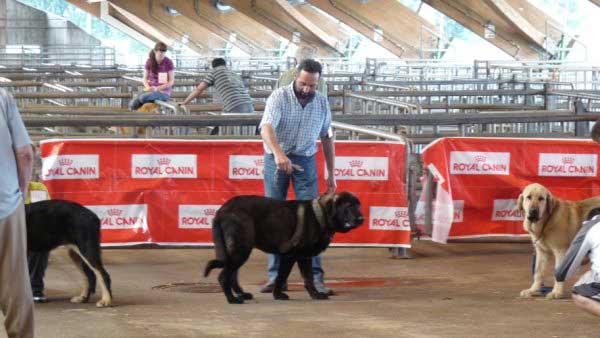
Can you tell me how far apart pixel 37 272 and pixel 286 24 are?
3972cm

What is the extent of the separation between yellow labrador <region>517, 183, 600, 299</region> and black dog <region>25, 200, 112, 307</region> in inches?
111

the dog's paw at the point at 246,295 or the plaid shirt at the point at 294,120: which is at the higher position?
the plaid shirt at the point at 294,120

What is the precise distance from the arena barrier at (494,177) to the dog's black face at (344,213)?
9.78 feet

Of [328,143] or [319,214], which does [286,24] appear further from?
[319,214]

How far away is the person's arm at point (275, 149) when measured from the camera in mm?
8320

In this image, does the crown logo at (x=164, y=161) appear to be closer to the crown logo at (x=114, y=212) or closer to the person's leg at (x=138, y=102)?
the crown logo at (x=114, y=212)

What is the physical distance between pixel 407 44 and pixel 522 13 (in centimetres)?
671

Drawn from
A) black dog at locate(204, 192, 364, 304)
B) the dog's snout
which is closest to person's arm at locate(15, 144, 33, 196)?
black dog at locate(204, 192, 364, 304)

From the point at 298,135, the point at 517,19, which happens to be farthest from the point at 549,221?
the point at 517,19

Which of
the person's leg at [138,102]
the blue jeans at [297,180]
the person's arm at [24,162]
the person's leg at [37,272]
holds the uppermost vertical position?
the person's leg at [138,102]

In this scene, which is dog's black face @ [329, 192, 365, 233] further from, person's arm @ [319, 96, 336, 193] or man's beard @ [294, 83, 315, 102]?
man's beard @ [294, 83, 315, 102]

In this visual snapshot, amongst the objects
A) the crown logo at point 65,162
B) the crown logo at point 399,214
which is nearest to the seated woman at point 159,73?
the crown logo at point 65,162

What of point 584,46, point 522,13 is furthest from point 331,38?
point 584,46

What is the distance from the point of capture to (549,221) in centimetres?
853
